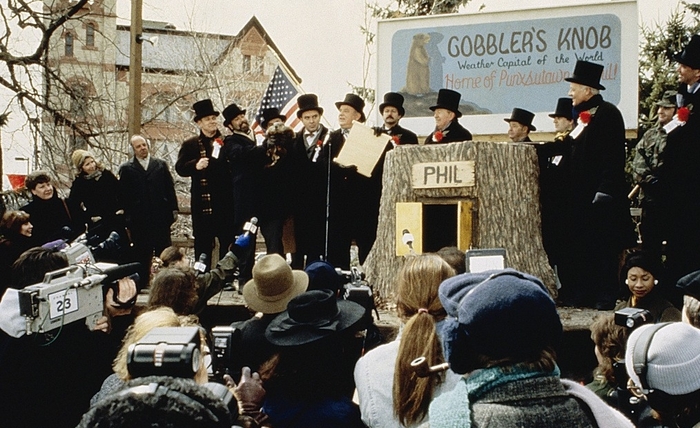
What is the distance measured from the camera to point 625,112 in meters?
10.6

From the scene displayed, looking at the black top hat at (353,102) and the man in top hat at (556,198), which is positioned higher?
the black top hat at (353,102)

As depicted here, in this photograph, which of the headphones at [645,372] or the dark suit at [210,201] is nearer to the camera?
the headphones at [645,372]

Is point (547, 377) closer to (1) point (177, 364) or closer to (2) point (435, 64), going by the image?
(1) point (177, 364)

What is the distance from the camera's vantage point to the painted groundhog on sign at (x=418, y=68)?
11.8 meters

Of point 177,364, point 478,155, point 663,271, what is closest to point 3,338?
point 177,364

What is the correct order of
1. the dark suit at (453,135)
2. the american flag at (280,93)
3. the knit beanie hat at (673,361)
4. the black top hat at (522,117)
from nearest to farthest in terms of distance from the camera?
the knit beanie hat at (673,361) < the dark suit at (453,135) < the black top hat at (522,117) < the american flag at (280,93)

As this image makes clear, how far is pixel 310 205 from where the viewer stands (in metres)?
8.04

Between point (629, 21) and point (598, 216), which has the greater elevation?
point (629, 21)

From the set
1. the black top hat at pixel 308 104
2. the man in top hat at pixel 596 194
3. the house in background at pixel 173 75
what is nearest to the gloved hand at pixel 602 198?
the man in top hat at pixel 596 194

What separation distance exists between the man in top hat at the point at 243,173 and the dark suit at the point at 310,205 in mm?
452

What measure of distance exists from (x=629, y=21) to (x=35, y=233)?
839cm

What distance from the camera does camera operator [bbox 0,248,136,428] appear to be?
10.5 ft

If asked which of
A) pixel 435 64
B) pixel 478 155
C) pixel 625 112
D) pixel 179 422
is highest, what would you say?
pixel 435 64

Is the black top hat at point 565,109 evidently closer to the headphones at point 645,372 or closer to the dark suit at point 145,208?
the dark suit at point 145,208
